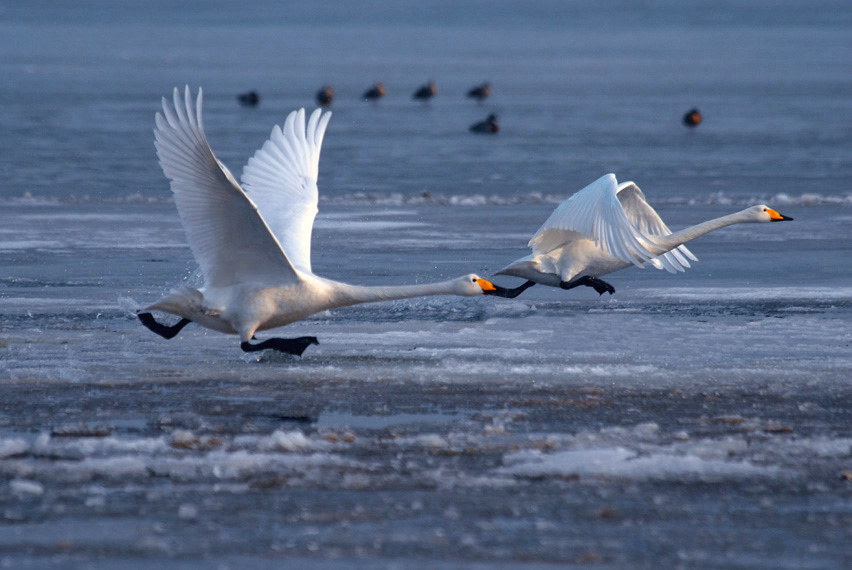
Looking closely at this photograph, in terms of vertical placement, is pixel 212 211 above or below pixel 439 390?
above

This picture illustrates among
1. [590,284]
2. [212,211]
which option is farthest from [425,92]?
[212,211]

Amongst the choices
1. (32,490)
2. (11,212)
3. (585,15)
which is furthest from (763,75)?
(585,15)

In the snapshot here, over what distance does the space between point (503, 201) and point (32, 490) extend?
10304 mm

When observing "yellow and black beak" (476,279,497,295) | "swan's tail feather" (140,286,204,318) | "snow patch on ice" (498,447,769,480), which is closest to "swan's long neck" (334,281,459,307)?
"yellow and black beak" (476,279,497,295)

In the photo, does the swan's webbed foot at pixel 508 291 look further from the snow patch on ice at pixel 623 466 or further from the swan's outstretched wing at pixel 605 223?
the snow patch on ice at pixel 623 466

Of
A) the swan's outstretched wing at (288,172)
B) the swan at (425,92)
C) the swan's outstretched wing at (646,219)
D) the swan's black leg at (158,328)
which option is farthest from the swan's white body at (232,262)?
the swan at (425,92)

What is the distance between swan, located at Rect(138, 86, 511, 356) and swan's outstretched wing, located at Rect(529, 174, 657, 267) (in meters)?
1.28

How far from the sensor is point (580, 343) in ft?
24.6

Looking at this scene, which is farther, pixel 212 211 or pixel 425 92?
pixel 425 92

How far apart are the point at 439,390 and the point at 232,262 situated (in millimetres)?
1299

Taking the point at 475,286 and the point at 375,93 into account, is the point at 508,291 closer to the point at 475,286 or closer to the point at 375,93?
the point at 475,286

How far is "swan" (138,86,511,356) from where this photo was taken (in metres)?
6.32

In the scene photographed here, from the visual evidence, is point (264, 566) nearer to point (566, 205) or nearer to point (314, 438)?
point (314, 438)

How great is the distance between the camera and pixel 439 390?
6.34 meters
